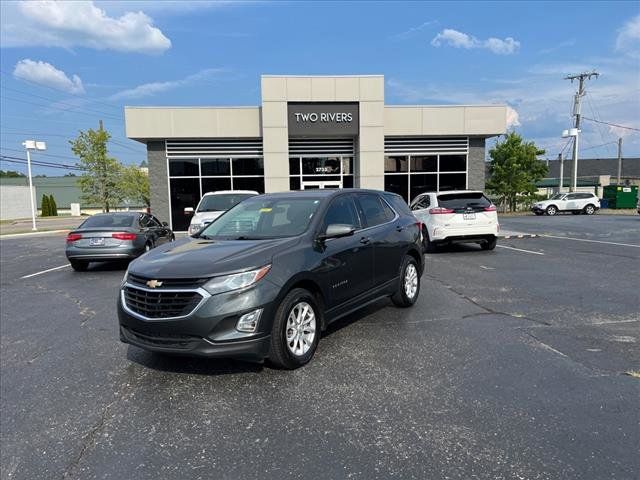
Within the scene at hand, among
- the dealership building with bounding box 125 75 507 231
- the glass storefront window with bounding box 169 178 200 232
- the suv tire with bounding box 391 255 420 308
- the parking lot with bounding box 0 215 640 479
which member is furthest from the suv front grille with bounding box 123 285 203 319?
the glass storefront window with bounding box 169 178 200 232

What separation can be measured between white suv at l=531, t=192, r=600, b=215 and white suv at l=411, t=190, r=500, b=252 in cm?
2523

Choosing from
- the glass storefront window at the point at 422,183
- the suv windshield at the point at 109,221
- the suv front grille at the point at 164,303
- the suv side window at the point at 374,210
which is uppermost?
the glass storefront window at the point at 422,183

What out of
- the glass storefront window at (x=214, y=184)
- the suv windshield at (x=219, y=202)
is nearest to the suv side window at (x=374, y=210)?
the suv windshield at (x=219, y=202)

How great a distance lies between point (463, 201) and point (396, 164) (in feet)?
39.8

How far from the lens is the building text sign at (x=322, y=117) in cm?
2217

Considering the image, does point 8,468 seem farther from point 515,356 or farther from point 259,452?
point 515,356

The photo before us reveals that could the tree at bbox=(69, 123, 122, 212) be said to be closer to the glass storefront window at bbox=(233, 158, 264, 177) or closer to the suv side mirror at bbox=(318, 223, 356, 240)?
the glass storefront window at bbox=(233, 158, 264, 177)

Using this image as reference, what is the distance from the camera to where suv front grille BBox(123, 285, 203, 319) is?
13.1ft

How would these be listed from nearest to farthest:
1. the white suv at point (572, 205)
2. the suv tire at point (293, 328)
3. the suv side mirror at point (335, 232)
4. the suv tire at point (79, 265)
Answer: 1. the suv tire at point (293, 328)
2. the suv side mirror at point (335, 232)
3. the suv tire at point (79, 265)
4. the white suv at point (572, 205)

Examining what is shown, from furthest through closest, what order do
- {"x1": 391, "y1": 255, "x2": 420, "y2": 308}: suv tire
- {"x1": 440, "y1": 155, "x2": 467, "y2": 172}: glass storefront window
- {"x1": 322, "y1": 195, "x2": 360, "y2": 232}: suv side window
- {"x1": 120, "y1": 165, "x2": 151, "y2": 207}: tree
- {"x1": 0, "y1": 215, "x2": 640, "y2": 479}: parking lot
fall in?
{"x1": 120, "y1": 165, "x2": 151, "y2": 207}: tree → {"x1": 440, "y1": 155, "x2": 467, "y2": 172}: glass storefront window → {"x1": 391, "y1": 255, "x2": 420, "y2": 308}: suv tire → {"x1": 322, "y1": 195, "x2": 360, "y2": 232}: suv side window → {"x1": 0, "y1": 215, "x2": 640, "y2": 479}: parking lot

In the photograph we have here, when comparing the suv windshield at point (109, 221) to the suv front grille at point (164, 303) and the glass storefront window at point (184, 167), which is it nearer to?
the suv front grille at point (164, 303)

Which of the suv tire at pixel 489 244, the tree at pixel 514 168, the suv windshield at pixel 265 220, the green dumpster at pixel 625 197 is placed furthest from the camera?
the green dumpster at pixel 625 197

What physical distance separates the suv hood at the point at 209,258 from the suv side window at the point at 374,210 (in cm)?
160

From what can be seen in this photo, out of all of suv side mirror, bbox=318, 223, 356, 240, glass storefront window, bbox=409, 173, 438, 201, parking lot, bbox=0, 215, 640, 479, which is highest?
glass storefront window, bbox=409, 173, 438, 201
